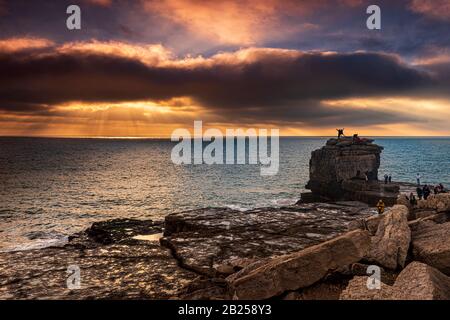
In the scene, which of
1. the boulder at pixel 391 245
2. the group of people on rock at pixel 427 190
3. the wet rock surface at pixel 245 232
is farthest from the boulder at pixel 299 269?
the group of people on rock at pixel 427 190

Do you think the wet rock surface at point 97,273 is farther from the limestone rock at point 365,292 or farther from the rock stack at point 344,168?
the rock stack at point 344,168

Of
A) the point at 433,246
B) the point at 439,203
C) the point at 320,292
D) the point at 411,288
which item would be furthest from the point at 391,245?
the point at 439,203

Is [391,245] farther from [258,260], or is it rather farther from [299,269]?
[258,260]

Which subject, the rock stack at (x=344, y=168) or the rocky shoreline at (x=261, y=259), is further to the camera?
the rock stack at (x=344, y=168)

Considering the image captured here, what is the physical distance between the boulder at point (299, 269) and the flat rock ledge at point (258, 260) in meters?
0.02

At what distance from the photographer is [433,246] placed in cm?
1019

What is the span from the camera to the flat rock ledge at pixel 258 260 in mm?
8516

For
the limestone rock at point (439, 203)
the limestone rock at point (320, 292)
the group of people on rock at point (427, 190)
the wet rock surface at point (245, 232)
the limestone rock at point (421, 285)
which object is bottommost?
the wet rock surface at point (245, 232)

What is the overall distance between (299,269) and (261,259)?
2825 mm

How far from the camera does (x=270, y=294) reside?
850cm

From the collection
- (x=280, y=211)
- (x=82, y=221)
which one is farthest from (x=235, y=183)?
(x=280, y=211)

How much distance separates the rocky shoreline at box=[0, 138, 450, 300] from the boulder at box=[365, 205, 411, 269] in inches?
1.1
